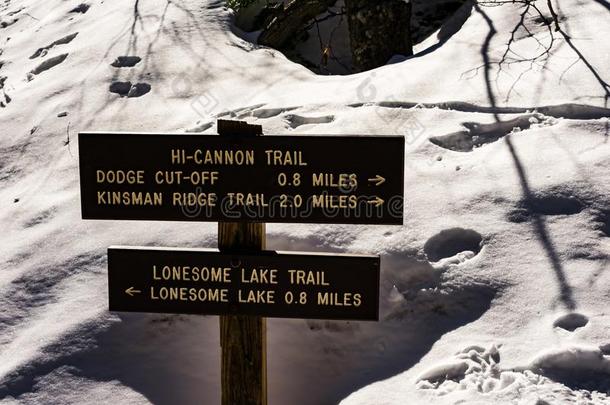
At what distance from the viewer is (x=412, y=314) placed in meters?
3.81

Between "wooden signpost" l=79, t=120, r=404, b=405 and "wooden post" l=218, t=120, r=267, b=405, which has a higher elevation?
"wooden signpost" l=79, t=120, r=404, b=405

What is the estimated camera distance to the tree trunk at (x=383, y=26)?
6.53 m

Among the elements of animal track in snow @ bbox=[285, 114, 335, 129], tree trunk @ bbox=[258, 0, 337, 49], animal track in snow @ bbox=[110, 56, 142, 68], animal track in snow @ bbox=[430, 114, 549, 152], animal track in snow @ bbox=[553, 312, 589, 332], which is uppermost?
tree trunk @ bbox=[258, 0, 337, 49]

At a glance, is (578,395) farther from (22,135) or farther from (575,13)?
(22,135)

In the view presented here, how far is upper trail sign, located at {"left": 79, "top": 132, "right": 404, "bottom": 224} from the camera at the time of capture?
300 centimetres

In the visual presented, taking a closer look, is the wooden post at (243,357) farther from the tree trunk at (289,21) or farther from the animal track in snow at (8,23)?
the animal track in snow at (8,23)

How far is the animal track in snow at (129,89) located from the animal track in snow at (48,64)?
1.00 meters

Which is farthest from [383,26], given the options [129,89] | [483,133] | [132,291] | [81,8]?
[132,291]

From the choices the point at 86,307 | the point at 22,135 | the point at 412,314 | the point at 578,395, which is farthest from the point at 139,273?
the point at 22,135

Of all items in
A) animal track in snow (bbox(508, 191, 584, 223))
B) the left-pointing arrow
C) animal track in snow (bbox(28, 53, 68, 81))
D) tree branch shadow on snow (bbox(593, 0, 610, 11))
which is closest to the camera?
the left-pointing arrow

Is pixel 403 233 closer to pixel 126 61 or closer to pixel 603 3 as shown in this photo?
pixel 603 3

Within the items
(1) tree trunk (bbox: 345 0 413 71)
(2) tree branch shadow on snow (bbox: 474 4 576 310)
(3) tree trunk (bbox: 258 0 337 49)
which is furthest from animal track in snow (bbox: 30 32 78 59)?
(2) tree branch shadow on snow (bbox: 474 4 576 310)

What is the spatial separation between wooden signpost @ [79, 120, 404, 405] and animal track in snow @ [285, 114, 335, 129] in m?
2.15

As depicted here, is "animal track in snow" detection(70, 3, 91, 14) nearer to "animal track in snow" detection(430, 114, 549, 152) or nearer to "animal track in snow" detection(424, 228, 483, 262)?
"animal track in snow" detection(430, 114, 549, 152)
